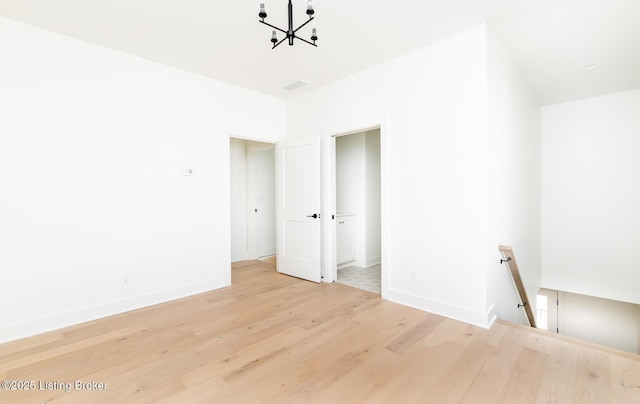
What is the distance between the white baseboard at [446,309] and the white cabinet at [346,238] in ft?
5.23

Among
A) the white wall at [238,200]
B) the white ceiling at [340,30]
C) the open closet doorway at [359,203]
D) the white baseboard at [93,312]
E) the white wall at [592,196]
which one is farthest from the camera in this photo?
the white wall at [238,200]

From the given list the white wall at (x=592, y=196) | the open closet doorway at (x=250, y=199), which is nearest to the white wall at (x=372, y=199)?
the open closet doorway at (x=250, y=199)

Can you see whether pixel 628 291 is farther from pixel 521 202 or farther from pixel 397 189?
Answer: pixel 397 189

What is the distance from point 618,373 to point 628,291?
3598mm

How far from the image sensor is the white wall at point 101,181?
8.27 feet

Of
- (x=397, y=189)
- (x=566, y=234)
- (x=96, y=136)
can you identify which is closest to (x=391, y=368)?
(x=397, y=189)

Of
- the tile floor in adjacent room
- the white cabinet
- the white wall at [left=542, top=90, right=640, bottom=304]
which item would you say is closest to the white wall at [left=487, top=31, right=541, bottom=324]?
the white wall at [left=542, top=90, right=640, bottom=304]

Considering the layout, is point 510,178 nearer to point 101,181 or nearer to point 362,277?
point 362,277

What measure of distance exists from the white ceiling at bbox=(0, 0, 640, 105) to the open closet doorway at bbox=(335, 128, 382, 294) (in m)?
1.79

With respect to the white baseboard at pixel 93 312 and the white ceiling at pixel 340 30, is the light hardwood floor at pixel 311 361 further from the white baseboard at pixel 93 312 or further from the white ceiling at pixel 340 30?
the white ceiling at pixel 340 30

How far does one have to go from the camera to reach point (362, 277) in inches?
172

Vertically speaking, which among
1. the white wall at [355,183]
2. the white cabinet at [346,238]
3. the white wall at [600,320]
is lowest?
the white wall at [600,320]

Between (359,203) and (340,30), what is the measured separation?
306 cm

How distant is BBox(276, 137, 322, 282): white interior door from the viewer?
406cm
